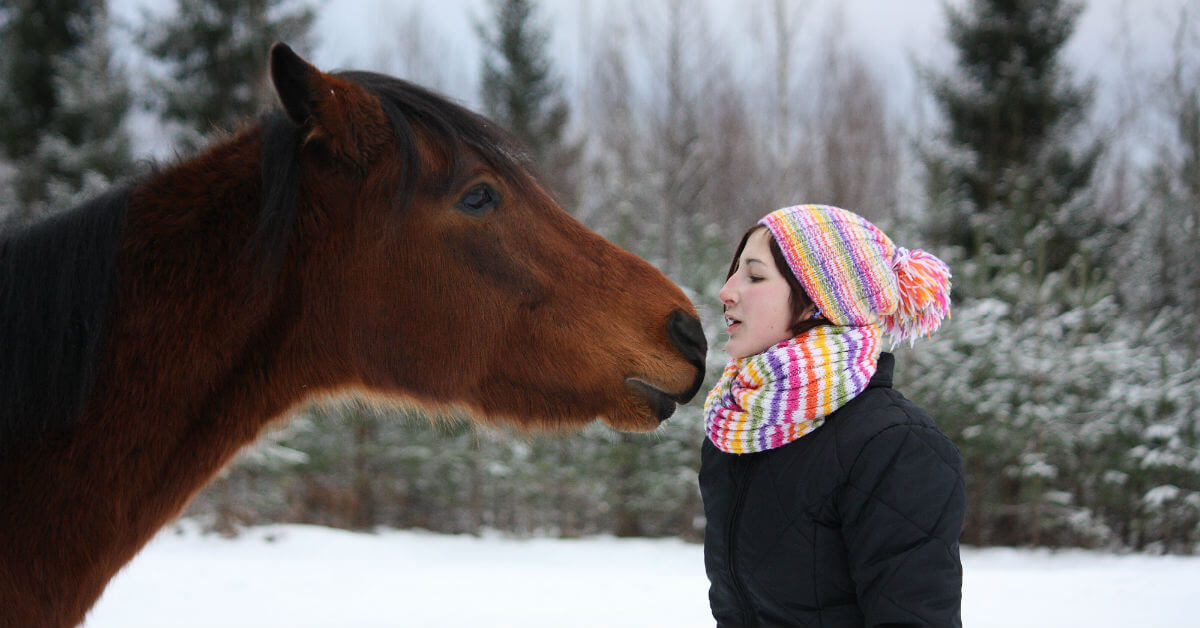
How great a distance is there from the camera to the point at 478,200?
2098mm

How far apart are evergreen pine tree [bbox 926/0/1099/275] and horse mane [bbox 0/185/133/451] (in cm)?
1312

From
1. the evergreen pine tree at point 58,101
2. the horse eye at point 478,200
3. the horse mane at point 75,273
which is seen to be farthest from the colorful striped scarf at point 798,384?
the evergreen pine tree at point 58,101

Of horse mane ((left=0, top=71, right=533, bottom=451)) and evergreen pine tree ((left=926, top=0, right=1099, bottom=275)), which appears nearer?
horse mane ((left=0, top=71, right=533, bottom=451))

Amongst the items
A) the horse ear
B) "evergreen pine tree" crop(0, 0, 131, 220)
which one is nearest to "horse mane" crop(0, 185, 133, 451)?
the horse ear

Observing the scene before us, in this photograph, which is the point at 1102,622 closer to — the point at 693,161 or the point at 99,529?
the point at 99,529

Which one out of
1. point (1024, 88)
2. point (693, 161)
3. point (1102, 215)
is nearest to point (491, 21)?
point (693, 161)

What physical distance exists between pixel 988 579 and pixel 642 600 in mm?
3071

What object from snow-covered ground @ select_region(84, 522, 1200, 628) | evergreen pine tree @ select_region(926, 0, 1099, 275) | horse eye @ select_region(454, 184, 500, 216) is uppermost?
evergreen pine tree @ select_region(926, 0, 1099, 275)

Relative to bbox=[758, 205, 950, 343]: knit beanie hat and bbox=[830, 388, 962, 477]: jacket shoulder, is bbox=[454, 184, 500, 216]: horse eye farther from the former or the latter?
bbox=[830, 388, 962, 477]: jacket shoulder

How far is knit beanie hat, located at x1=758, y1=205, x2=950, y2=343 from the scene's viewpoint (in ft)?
5.87

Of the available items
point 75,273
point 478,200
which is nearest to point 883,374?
point 478,200

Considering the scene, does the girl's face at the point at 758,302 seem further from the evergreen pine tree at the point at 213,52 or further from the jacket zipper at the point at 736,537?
the evergreen pine tree at the point at 213,52

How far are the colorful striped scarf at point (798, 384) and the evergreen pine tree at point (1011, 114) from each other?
12257 millimetres

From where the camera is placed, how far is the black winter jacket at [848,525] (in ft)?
4.92
